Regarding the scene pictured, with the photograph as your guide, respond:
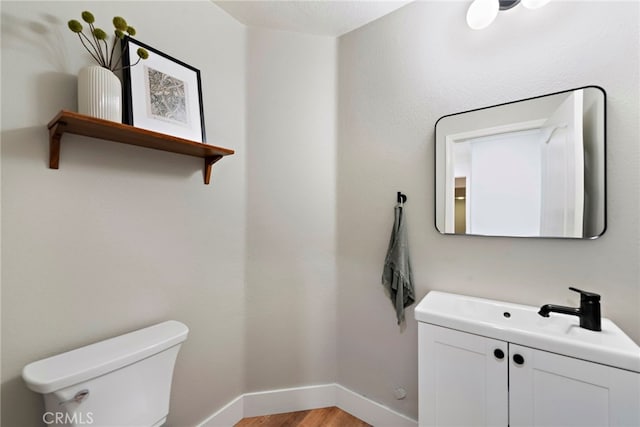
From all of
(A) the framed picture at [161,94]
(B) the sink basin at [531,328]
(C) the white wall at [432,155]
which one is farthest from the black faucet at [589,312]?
(A) the framed picture at [161,94]

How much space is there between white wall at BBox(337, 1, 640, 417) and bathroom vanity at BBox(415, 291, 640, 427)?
191mm

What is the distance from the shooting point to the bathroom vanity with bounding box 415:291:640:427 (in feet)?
2.87

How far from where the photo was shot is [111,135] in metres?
1.08

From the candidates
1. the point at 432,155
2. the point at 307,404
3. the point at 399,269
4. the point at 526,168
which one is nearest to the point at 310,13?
the point at 432,155

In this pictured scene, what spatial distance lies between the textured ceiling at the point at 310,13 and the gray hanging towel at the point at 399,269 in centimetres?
117

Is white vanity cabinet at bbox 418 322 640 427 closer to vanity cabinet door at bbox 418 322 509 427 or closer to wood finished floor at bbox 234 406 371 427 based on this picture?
vanity cabinet door at bbox 418 322 509 427

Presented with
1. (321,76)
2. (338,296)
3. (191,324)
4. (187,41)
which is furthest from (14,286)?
(321,76)

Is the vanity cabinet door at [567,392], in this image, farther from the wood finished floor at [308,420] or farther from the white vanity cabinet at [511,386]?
the wood finished floor at [308,420]

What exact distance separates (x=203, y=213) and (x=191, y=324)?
594mm

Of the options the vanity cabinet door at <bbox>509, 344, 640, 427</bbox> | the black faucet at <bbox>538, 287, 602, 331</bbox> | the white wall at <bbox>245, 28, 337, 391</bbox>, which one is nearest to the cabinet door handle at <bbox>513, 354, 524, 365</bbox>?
the vanity cabinet door at <bbox>509, 344, 640, 427</bbox>

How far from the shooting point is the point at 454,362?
1128mm

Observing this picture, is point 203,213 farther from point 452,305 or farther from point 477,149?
point 477,149

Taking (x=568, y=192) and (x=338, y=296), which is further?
A: (x=338, y=296)

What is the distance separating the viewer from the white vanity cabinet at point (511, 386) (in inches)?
34.3
